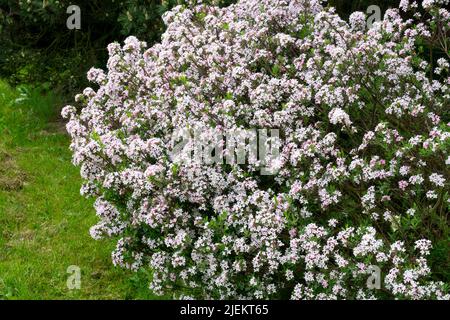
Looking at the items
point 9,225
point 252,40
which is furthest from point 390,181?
point 9,225

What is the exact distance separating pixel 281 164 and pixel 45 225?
10.5 feet

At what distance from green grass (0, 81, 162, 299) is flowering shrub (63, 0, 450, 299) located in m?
0.69

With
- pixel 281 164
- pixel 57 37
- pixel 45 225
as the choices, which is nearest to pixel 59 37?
pixel 57 37

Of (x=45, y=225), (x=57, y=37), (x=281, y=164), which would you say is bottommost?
(x=45, y=225)

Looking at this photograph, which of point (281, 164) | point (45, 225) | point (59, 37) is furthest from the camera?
point (59, 37)

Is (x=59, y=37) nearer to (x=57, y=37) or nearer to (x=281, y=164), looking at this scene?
(x=57, y=37)

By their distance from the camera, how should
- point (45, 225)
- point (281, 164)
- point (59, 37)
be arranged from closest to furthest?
point (281, 164), point (45, 225), point (59, 37)

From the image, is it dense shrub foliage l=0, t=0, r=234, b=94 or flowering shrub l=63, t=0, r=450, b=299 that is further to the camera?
dense shrub foliage l=0, t=0, r=234, b=94

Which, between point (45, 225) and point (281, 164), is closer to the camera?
point (281, 164)

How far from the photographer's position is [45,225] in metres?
6.74

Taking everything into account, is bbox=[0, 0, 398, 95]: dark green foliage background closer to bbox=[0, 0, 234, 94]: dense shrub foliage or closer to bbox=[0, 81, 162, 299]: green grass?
bbox=[0, 0, 234, 94]: dense shrub foliage

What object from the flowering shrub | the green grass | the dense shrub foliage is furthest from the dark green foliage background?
the flowering shrub

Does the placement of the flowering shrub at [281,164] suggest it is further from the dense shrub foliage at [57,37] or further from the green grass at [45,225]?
the dense shrub foliage at [57,37]

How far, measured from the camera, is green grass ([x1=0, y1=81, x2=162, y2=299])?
18.6 ft
